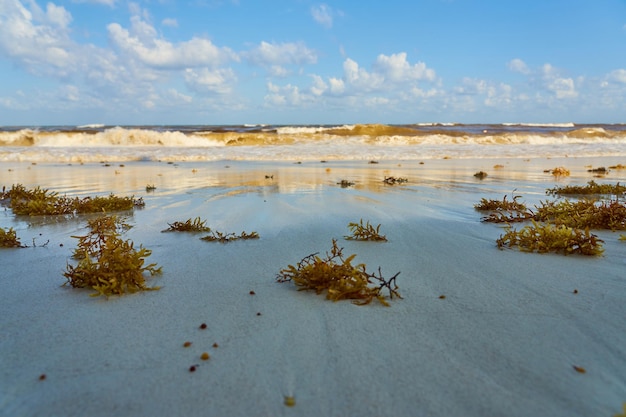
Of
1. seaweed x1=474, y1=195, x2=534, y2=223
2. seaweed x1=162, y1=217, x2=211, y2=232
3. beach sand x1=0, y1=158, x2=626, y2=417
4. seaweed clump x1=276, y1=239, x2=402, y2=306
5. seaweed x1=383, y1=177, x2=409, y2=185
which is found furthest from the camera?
seaweed x1=383, y1=177, x2=409, y2=185

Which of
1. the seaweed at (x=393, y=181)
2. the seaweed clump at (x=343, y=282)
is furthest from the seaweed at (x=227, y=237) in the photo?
the seaweed at (x=393, y=181)

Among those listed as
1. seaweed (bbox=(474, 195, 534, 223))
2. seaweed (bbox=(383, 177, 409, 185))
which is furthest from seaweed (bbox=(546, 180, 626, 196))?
seaweed (bbox=(383, 177, 409, 185))

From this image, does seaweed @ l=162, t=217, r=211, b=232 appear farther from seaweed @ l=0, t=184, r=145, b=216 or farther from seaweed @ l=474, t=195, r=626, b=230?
seaweed @ l=474, t=195, r=626, b=230

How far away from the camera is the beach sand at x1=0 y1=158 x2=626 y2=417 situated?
1.63 meters

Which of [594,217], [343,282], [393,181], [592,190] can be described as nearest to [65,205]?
[343,282]

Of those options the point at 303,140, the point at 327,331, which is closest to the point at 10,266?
the point at 327,331

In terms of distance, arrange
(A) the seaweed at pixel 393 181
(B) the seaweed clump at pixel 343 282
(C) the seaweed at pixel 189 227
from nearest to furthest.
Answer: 1. (B) the seaweed clump at pixel 343 282
2. (C) the seaweed at pixel 189 227
3. (A) the seaweed at pixel 393 181

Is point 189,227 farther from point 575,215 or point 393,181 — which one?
point 393,181

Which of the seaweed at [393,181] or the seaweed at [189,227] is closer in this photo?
the seaweed at [189,227]

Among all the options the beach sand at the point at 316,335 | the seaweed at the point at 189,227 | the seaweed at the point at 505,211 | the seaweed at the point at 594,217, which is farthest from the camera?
the seaweed at the point at 505,211

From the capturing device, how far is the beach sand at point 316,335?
5.34 ft

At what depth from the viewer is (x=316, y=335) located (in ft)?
6.95

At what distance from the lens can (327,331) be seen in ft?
7.06

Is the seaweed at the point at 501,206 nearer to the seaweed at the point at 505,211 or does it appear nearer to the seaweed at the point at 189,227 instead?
the seaweed at the point at 505,211
